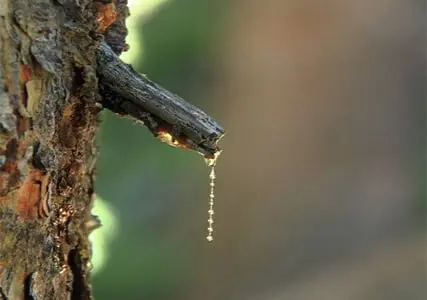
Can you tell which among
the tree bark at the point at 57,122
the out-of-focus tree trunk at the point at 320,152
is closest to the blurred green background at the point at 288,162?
the out-of-focus tree trunk at the point at 320,152

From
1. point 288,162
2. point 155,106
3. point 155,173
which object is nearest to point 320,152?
point 288,162

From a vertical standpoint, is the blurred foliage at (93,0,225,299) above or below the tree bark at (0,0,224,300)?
above

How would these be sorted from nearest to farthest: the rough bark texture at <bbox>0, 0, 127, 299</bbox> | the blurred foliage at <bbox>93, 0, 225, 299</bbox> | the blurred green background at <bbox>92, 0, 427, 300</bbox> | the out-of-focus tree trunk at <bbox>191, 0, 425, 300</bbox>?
the rough bark texture at <bbox>0, 0, 127, 299</bbox> → the blurred foliage at <bbox>93, 0, 225, 299</bbox> → the blurred green background at <bbox>92, 0, 427, 300</bbox> → the out-of-focus tree trunk at <bbox>191, 0, 425, 300</bbox>

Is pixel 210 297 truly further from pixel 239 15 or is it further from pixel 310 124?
pixel 239 15

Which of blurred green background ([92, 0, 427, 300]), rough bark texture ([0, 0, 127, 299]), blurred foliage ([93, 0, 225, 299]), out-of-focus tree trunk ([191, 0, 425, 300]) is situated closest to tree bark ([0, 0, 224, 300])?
rough bark texture ([0, 0, 127, 299])

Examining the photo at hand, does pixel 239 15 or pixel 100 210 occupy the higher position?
pixel 239 15

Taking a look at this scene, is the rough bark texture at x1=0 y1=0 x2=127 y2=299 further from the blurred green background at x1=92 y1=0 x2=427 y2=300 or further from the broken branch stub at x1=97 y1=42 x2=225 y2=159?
the blurred green background at x1=92 y1=0 x2=427 y2=300

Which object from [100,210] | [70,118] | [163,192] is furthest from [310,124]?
[70,118]
